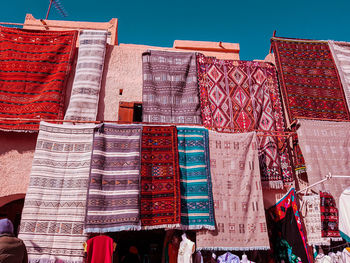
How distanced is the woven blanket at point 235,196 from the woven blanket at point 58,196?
189 cm

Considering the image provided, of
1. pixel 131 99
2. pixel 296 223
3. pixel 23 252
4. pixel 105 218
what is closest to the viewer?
pixel 23 252

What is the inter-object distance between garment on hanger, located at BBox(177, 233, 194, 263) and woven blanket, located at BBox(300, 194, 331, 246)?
212 centimetres

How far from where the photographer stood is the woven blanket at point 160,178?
13.8 feet

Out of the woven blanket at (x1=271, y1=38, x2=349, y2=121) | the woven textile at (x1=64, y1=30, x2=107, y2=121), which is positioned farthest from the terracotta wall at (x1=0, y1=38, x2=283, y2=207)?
the woven blanket at (x1=271, y1=38, x2=349, y2=121)

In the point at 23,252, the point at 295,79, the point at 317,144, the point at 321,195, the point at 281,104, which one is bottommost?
the point at 23,252

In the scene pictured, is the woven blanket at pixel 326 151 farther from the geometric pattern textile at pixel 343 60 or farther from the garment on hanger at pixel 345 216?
the geometric pattern textile at pixel 343 60

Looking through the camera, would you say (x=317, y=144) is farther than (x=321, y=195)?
Yes

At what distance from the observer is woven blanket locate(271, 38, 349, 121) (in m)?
5.82

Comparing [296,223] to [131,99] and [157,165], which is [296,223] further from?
[131,99]

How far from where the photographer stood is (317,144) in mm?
5234

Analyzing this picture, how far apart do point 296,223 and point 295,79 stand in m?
3.21

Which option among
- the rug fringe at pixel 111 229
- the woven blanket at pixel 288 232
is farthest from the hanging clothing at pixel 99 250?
the woven blanket at pixel 288 232

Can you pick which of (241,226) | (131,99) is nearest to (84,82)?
(131,99)

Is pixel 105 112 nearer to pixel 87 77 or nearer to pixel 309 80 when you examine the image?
pixel 87 77
